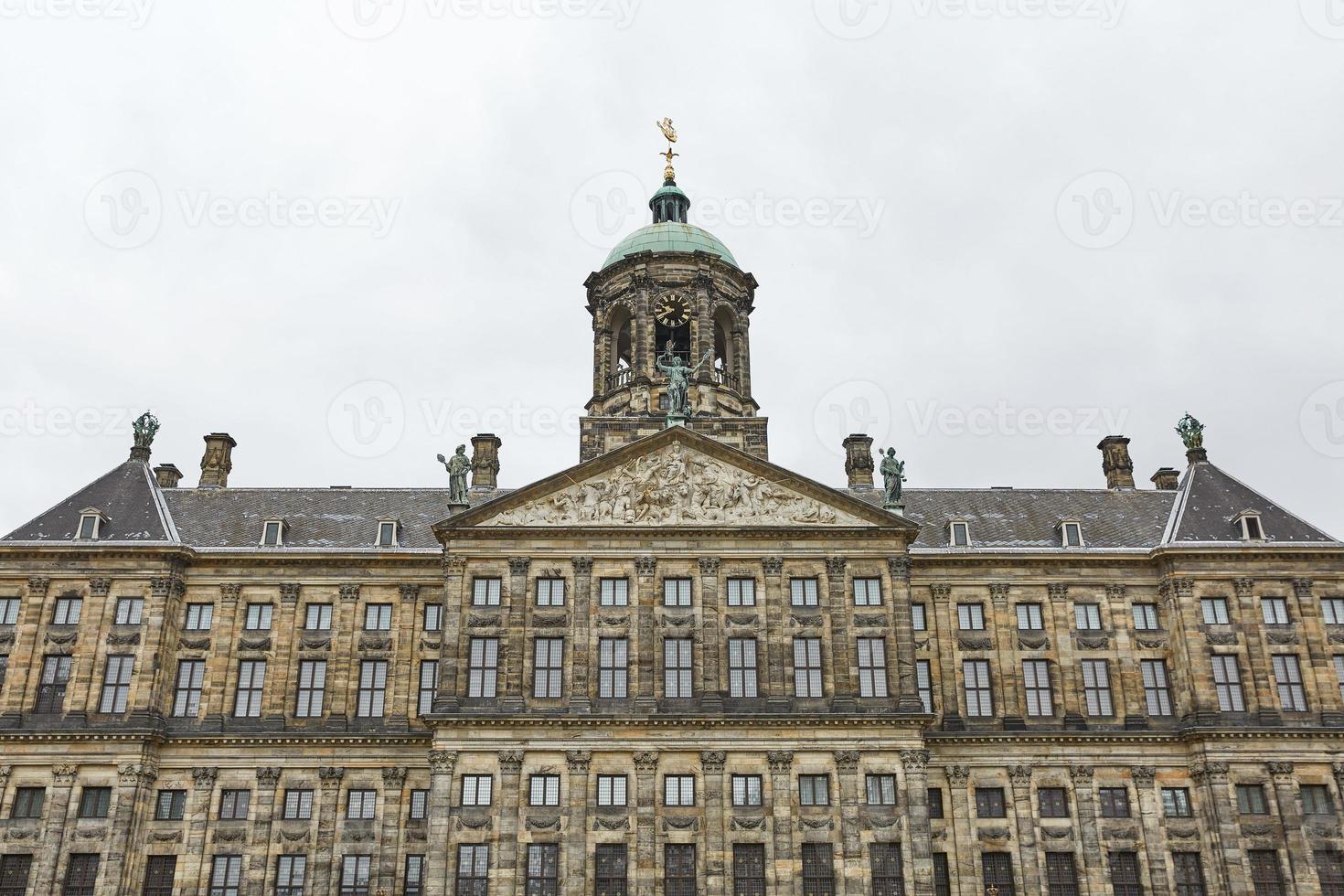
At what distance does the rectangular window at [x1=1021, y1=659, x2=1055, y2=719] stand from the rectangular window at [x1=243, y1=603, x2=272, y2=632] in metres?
27.6

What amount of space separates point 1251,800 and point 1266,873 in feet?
7.74

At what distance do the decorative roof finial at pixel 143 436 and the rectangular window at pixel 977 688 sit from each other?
3335 centimetres

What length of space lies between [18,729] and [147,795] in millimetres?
4918

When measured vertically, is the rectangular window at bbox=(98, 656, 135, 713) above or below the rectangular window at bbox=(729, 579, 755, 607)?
below

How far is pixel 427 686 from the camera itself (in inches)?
1704

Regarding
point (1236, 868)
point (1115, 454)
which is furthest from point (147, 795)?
point (1115, 454)

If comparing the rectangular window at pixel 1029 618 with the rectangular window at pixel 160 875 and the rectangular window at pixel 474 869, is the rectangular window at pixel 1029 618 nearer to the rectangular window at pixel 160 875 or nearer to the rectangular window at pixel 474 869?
the rectangular window at pixel 474 869

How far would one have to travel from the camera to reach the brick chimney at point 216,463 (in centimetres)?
5062

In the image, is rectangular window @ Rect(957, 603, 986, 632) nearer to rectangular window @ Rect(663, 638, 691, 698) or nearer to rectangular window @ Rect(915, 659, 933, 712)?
rectangular window @ Rect(915, 659, 933, 712)

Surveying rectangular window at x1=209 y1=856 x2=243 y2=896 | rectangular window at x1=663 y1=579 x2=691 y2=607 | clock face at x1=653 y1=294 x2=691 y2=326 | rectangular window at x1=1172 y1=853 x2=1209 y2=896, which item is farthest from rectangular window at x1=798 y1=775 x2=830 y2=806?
clock face at x1=653 y1=294 x2=691 y2=326

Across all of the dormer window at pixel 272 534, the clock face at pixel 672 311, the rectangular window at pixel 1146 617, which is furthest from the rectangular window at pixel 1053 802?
the dormer window at pixel 272 534

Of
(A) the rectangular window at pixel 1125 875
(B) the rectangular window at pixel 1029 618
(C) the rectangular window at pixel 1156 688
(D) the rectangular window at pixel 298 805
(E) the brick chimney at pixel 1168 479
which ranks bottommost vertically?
(A) the rectangular window at pixel 1125 875

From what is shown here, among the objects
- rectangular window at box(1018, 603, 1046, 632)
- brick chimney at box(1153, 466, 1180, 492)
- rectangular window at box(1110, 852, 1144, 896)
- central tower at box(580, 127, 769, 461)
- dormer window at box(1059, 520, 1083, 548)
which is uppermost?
central tower at box(580, 127, 769, 461)

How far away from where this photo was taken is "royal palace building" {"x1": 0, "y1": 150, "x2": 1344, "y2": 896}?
38.5 m
